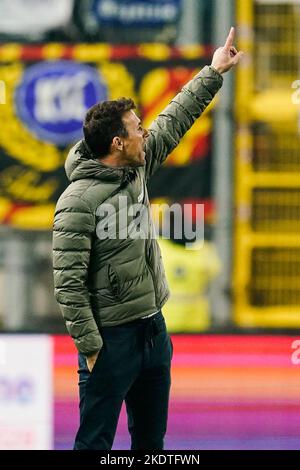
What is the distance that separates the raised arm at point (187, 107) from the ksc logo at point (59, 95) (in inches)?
70.7

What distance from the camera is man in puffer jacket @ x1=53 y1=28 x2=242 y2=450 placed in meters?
3.11

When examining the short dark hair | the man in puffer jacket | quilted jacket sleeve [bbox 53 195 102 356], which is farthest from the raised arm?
quilted jacket sleeve [bbox 53 195 102 356]

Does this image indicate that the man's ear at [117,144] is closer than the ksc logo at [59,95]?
Yes

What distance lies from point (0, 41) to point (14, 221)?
33.4 inches

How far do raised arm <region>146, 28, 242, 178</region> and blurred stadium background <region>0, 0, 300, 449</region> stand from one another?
1704mm

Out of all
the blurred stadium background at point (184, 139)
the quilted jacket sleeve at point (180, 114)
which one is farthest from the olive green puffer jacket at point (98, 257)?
the blurred stadium background at point (184, 139)

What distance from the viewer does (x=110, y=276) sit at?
3.15 meters

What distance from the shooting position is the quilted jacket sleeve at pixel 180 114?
3391mm

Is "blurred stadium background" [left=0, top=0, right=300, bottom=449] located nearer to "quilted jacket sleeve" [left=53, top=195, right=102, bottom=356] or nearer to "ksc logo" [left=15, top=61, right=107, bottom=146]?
"ksc logo" [left=15, top=61, right=107, bottom=146]

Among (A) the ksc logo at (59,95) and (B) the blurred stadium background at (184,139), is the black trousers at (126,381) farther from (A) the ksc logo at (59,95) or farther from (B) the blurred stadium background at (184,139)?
(A) the ksc logo at (59,95)

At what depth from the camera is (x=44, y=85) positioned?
17.0 ft

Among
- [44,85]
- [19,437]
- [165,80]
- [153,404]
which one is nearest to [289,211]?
Result: [165,80]
